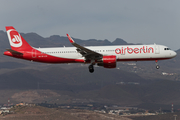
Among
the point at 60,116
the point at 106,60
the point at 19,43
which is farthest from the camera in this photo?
the point at 60,116

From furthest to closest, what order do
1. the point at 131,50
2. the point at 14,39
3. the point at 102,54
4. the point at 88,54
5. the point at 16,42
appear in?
the point at 14,39
the point at 16,42
the point at 102,54
the point at 131,50
the point at 88,54

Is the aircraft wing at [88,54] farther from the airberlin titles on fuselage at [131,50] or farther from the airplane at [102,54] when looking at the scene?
the airberlin titles on fuselage at [131,50]

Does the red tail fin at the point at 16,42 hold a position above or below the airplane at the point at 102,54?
above

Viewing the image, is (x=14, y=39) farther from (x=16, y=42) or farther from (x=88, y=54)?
(x=88, y=54)

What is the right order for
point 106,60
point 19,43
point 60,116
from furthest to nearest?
point 60,116 < point 19,43 < point 106,60

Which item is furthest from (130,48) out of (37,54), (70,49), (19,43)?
(19,43)

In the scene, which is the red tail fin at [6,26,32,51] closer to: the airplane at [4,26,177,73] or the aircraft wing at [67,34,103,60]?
the airplane at [4,26,177,73]

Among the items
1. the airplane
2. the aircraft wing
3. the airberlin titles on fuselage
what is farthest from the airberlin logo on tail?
the airberlin titles on fuselage

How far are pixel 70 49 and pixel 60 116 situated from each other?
430 ft

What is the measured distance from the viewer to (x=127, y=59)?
218 ft

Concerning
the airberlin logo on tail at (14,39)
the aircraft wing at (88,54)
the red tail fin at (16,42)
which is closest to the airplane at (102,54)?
the aircraft wing at (88,54)

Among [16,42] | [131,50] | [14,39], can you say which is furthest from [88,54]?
[14,39]

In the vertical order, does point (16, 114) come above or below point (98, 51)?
below

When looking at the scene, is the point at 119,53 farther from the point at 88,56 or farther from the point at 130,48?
the point at 88,56
